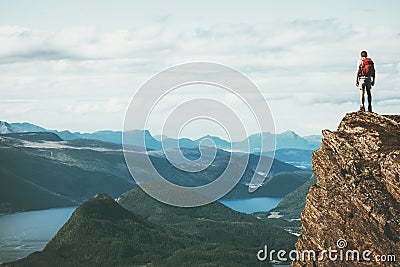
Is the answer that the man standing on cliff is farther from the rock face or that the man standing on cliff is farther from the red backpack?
the rock face

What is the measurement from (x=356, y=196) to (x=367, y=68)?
1340cm

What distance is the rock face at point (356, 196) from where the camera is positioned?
61656 millimetres

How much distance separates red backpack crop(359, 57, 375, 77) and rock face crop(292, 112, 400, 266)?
721 cm

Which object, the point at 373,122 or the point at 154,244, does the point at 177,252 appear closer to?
the point at 154,244

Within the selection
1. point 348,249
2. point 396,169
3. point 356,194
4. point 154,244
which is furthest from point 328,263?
point 154,244

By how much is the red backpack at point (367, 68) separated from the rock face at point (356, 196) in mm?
7207

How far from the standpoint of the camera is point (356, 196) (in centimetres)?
6562

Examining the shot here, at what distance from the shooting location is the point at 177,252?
182 m

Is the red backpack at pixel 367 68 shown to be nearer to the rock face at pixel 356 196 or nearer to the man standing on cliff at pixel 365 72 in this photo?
the man standing on cliff at pixel 365 72
